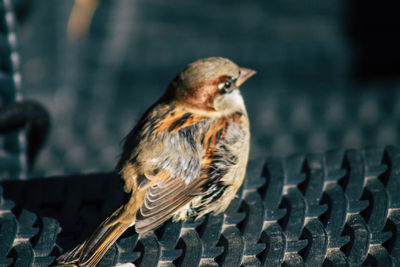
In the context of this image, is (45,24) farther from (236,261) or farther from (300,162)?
(236,261)

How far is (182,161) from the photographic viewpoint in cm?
159

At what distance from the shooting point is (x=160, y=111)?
5.77 ft

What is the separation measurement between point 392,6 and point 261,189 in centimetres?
262

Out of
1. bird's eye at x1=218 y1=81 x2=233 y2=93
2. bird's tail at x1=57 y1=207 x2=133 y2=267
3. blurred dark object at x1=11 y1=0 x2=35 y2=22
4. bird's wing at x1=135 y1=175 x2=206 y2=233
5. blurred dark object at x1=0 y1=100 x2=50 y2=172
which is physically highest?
blurred dark object at x1=11 y1=0 x2=35 y2=22

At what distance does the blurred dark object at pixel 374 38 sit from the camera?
3486 millimetres

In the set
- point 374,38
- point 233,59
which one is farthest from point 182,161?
point 374,38

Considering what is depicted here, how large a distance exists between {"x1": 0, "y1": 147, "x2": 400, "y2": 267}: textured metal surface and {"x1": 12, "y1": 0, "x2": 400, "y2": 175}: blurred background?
431 mm

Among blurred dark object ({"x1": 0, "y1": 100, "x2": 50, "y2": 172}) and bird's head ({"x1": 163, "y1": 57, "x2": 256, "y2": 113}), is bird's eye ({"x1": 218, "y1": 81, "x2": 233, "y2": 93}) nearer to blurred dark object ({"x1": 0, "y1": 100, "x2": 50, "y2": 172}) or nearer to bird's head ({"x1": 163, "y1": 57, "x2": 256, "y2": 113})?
bird's head ({"x1": 163, "y1": 57, "x2": 256, "y2": 113})

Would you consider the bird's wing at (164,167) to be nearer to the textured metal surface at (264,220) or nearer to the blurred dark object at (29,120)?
the textured metal surface at (264,220)

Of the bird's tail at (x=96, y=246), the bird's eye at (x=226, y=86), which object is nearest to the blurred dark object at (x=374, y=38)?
the bird's eye at (x=226, y=86)

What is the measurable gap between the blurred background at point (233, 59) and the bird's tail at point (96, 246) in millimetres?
648

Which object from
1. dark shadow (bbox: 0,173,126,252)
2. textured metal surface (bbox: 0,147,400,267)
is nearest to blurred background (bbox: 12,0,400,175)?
dark shadow (bbox: 0,173,126,252)

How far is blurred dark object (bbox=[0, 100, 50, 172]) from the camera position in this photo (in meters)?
1.86

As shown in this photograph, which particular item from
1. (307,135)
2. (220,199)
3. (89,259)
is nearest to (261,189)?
(220,199)
